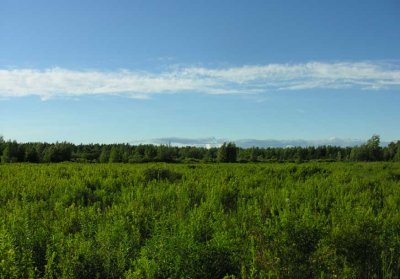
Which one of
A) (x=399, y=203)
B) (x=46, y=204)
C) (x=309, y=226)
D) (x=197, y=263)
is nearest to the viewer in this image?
(x=197, y=263)

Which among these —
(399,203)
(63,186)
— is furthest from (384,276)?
(63,186)

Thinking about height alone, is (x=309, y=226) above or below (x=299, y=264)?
above

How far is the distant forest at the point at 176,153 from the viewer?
7188 centimetres

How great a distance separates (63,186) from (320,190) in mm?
8921

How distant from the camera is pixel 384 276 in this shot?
231 inches

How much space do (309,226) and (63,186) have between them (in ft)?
35.0

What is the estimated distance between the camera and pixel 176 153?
106 metres

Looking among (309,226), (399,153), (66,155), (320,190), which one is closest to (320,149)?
(399,153)

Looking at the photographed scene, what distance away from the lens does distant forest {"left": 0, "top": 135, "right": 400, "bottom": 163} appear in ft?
236

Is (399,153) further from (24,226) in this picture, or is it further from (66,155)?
(24,226)

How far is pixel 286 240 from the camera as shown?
6.48 meters

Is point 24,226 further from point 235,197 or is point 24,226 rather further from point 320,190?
point 320,190

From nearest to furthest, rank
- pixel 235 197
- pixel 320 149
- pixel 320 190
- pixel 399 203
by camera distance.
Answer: pixel 399 203 → pixel 235 197 → pixel 320 190 → pixel 320 149

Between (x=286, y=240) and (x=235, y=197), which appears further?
(x=235, y=197)
